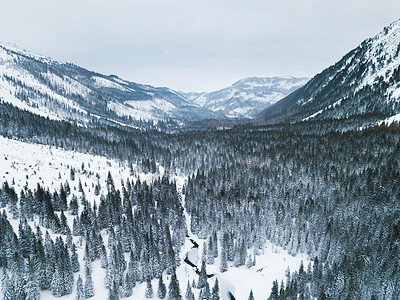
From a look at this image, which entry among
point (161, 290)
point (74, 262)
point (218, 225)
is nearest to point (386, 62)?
point (218, 225)

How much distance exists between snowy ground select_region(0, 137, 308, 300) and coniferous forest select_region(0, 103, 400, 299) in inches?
92.9

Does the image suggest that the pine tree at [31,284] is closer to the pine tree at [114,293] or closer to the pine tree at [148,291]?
the pine tree at [114,293]

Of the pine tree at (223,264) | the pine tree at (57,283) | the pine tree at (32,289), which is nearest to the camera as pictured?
the pine tree at (32,289)

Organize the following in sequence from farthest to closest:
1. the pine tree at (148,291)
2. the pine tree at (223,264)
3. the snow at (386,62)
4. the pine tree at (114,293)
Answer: the snow at (386,62), the pine tree at (223,264), the pine tree at (148,291), the pine tree at (114,293)

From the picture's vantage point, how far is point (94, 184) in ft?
349

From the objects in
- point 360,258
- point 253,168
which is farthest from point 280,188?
point 360,258

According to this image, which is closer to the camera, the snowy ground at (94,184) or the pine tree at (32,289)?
the pine tree at (32,289)

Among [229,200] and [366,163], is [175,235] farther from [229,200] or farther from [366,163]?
[366,163]

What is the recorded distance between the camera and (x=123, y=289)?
190ft

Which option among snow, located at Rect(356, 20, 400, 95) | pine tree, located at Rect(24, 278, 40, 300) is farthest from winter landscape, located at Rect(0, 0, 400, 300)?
snow, located at Rect(356, 20, 400, 95)

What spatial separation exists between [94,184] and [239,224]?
6925cm

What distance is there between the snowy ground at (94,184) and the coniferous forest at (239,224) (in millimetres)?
2359

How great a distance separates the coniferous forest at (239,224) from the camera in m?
53.8

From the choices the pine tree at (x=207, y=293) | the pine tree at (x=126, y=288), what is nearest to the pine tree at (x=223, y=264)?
the pine tree at (x=207, y=293)
